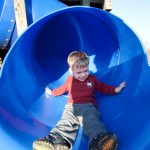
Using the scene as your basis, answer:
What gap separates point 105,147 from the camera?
1857 mm

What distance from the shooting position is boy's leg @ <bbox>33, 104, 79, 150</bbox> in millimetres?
1934

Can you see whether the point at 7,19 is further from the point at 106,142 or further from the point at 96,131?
the point at 106,142

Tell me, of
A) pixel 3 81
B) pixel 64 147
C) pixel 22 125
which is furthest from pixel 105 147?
pixel 3 81

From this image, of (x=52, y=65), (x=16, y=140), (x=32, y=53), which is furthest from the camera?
(x=52, y=65)

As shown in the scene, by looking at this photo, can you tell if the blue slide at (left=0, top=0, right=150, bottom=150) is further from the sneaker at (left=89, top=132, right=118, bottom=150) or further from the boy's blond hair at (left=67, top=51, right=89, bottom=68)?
the boy's blond hair at (left=67, top=51, right=89, bottom=68)

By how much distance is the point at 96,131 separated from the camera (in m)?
2.03

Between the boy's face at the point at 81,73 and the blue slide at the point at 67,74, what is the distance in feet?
0.79

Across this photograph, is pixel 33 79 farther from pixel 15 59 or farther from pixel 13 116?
pixel 13 116

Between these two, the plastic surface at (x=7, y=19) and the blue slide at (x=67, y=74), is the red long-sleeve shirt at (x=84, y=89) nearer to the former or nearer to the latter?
the blue slide at (x=67, y=74)

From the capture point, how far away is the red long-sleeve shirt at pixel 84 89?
2.44 meters

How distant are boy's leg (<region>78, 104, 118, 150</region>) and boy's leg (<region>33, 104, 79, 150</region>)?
0.29ft

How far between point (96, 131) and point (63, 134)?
23 cm

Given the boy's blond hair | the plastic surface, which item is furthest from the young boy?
the plastic surface

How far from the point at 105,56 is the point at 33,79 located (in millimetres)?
Result: 695
